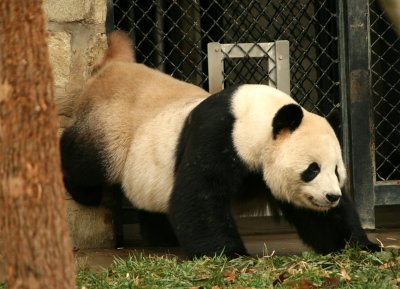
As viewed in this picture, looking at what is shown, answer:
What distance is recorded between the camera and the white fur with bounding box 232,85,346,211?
5.67 m

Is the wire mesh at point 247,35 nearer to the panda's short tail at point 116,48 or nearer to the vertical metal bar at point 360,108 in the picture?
the vertical metal bar at point 360,108

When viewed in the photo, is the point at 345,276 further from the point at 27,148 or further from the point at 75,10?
the point at 75,10

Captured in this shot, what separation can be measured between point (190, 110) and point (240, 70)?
8.20 feet

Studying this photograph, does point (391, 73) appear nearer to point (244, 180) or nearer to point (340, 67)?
point (340, 67)

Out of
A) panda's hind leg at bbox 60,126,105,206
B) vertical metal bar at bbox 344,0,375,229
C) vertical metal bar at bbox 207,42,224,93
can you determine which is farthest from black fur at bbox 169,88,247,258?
vertical metal bar at bbox 344,0,375,229

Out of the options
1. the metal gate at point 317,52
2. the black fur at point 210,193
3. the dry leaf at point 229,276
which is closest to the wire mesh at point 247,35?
the metal gate at point 317,52

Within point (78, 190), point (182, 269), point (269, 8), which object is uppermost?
point (269, 8)

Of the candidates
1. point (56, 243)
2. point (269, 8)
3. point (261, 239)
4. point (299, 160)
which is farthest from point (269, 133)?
point (269, 8)

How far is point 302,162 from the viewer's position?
18.6ft

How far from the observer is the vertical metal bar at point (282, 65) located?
7105mm

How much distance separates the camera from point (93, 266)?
239 inches

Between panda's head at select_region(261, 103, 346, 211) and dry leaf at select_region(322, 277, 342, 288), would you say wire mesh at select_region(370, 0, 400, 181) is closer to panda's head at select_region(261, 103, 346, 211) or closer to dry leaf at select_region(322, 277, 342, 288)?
panda's head at select_region(261, 103, 346, 211)

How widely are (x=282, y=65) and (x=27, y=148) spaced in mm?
4123

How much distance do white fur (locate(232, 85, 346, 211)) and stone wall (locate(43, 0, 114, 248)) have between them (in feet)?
4.84
